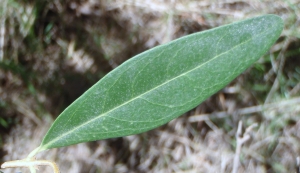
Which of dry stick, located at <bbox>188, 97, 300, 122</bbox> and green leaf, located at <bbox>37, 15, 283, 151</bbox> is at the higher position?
green leaf, located at <bbox>37, 15, 283, 151</bbox>

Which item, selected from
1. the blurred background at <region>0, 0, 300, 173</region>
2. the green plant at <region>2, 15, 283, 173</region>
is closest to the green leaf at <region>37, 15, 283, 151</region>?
the green plant at <region>2, 15, 283, 173</region>

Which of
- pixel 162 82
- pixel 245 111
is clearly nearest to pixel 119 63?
pixel 245 111

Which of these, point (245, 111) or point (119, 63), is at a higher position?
point (119, 63)

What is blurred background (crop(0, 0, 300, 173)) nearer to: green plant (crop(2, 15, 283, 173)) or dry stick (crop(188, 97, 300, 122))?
dry stick (crop(188, 97, 300, 122))

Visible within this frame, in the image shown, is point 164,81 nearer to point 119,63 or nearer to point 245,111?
point 119,63

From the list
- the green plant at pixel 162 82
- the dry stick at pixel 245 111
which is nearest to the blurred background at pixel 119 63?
the dry stick at pixel 245 111
